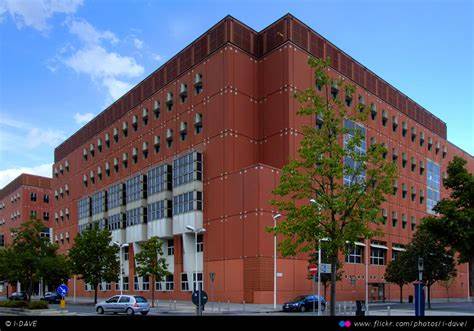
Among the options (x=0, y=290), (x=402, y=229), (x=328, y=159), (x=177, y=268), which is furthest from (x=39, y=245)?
(x=0, y=290)

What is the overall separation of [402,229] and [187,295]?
3399 centimetres

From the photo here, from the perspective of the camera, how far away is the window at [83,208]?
291ft

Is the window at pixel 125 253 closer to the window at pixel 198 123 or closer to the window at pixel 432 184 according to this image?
the window at pixel 198 123

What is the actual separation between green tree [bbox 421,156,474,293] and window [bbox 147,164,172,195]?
39.7 m

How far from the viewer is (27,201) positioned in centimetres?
12219

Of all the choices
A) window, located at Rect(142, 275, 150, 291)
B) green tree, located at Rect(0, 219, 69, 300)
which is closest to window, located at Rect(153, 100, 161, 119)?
window, located at Rect(142, 275, 150, 291)

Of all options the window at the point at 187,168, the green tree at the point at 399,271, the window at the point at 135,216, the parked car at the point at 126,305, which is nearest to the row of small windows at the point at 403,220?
the green tree at the point at 399,271

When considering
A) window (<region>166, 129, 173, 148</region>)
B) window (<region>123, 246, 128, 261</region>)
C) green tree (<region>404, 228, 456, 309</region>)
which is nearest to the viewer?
green tree (<region>404, 228, 456, 309</region>)

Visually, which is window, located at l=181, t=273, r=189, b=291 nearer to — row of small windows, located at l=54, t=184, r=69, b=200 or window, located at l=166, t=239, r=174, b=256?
window, located at l=166, t=239, r=174, b=256

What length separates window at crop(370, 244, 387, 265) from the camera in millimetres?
69125

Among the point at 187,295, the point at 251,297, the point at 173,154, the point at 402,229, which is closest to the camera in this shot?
the point at 251,297

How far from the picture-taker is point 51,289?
337 feet

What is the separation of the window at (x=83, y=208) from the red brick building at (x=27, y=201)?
32867 mm

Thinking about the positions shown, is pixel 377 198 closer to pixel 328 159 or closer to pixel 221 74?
pixel 328 159
